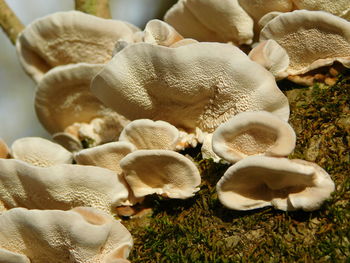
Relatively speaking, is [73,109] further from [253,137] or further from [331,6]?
[331,6]

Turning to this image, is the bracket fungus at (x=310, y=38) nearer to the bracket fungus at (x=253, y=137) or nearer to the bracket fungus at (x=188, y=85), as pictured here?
the bracket fungus at (x=188, y=85)

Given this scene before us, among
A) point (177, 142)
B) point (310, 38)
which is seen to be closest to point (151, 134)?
point (177, 142)

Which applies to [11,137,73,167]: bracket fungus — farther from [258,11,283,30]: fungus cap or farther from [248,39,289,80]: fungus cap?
[258,11,283,30]: fungus cap

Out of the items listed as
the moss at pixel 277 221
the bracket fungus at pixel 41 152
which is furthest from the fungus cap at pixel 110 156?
the bracket fungus at pixel 41 152

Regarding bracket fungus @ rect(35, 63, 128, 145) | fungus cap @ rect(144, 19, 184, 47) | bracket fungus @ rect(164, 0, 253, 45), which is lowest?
bracket fungus @ rect(35, 63, 128, 145)

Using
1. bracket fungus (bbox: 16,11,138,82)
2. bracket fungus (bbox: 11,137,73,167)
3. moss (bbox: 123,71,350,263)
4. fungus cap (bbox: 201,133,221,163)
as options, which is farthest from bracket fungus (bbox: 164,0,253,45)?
bracket fungus (bbox: 11,137,73,167)
